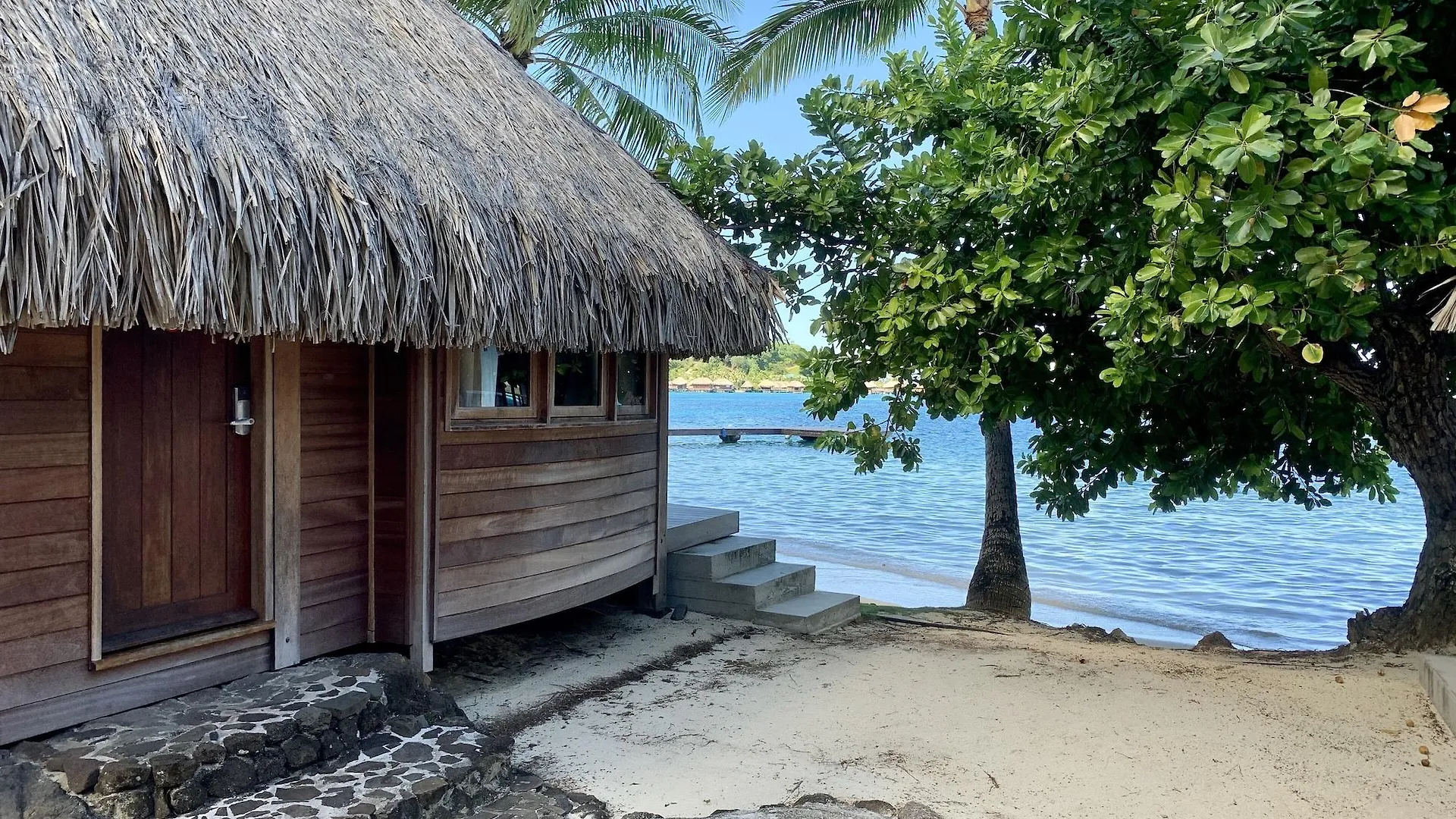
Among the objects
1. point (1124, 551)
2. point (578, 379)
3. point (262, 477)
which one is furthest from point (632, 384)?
point (1124, 551)

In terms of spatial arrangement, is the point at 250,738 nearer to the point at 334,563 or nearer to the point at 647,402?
the point at 334,563

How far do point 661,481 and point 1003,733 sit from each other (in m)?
2.87

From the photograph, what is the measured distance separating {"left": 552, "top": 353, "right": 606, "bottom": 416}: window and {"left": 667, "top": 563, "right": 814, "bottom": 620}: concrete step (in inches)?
58.4

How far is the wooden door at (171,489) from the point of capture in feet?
12.7

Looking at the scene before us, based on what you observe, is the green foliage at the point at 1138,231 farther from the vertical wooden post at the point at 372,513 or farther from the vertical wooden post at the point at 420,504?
the vertical wooden post at the point at 372,513

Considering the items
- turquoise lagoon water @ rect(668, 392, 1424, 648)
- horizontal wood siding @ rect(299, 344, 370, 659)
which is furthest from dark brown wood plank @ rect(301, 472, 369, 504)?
turquoise lagoon water @ rect(668, 392, 1424, 648)

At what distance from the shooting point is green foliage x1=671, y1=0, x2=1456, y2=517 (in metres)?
3.54

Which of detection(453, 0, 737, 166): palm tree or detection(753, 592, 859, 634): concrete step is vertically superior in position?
detection(453, 0, 737, 166): palm tree

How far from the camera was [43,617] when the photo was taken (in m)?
3.46

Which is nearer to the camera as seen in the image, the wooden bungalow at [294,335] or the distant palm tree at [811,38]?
the wooden bungalow at [294,335]

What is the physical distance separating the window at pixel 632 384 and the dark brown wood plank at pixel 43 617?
3.11 m

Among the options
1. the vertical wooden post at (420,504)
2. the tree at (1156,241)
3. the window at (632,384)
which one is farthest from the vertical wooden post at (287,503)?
the tree at (1156,241)

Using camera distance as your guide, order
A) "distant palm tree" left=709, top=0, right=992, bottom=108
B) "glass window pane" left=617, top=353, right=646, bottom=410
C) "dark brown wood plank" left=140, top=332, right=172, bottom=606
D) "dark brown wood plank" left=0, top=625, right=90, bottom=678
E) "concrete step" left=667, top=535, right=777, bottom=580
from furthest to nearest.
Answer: "distant palm tree" left=709, top=0, right=992, bottom=108
"concrete step" left=667, top=535, right=777, bottom=580
"glass window pane" left=617, top=353, right=646, bottom=410
"dark brown wood plank" left=140, top=332, right=172, bottom=606
"dark brown wood plank" left=0, top=625, right=90, bottom=678

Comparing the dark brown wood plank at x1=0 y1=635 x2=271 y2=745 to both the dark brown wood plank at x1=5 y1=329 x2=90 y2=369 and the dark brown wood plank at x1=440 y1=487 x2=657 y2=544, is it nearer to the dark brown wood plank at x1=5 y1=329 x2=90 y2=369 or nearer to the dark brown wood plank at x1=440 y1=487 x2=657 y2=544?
the dark brown wood plank at x1=440 y1=487 x2=657 y2=544
